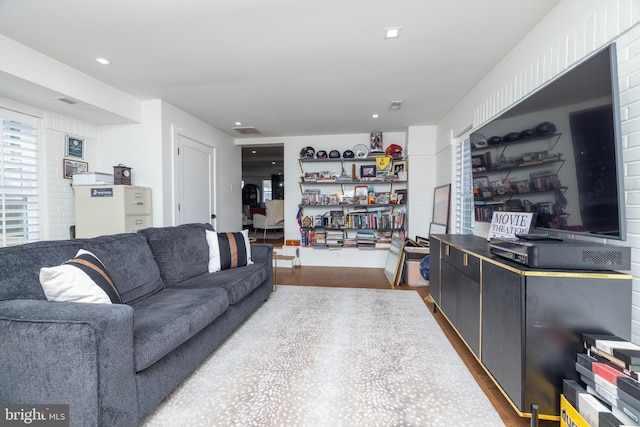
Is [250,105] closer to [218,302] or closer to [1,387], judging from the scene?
[218,302]

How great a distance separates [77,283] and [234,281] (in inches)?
44.4

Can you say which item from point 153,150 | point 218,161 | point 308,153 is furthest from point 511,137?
point 218,161

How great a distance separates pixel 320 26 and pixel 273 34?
0.38 meters

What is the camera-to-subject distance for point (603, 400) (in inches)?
44.9

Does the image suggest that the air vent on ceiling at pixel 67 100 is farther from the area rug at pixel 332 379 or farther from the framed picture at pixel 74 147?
the area rug at pixel 332 379

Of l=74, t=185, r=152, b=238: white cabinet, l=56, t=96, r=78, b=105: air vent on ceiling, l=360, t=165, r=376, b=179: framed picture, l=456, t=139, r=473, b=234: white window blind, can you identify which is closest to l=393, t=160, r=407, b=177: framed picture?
l=360, t=165, r=376, b=179: framed picture

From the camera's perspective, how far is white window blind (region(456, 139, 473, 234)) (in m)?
3.68

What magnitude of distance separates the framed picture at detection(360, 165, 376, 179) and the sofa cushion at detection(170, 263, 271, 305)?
3020 mm

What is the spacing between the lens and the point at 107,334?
1138 millimetres

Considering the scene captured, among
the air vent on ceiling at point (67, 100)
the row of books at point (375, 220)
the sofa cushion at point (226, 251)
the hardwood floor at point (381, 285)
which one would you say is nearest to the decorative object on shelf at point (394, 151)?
the row of books at point (375, 220)

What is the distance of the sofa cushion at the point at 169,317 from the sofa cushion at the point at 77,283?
234 mm

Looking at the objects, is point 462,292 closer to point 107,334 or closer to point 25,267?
point 107,334

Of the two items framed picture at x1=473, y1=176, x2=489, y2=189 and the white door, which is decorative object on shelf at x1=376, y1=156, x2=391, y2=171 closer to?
framed picture at x1=473, y1=176, x2=489, y2=189

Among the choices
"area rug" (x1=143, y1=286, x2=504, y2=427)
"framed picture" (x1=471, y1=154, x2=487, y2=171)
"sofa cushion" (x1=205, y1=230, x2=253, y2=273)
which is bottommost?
"area rug" (x1=143, y1=286, x2=504, y2=427)
